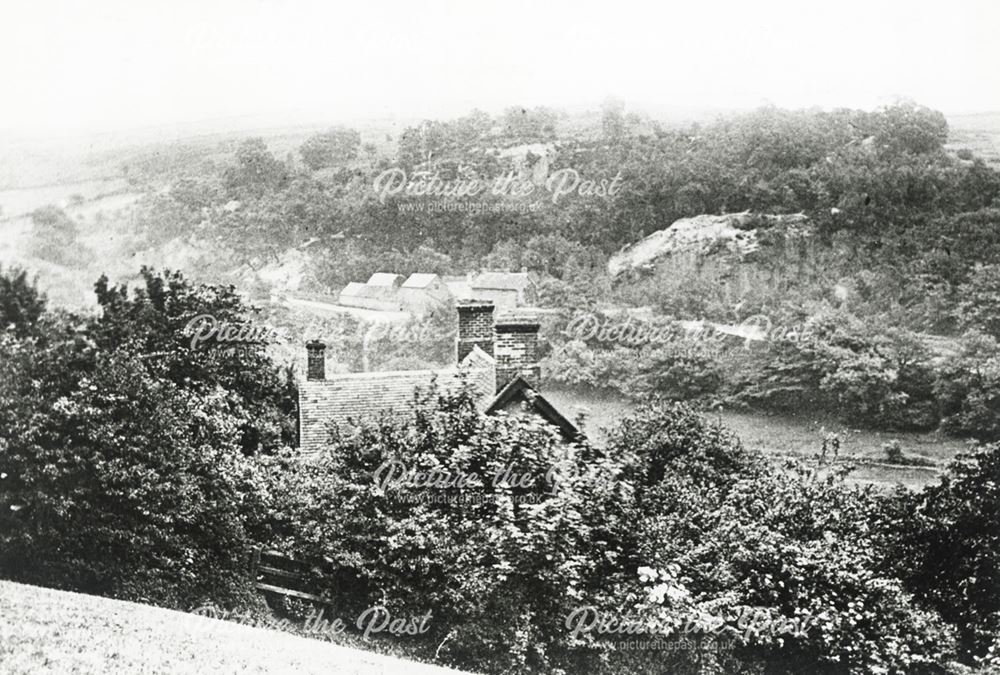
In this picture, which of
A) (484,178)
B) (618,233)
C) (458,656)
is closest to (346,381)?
(458,656)

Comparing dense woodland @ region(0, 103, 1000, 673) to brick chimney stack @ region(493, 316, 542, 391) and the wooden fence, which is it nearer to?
the wooden fence

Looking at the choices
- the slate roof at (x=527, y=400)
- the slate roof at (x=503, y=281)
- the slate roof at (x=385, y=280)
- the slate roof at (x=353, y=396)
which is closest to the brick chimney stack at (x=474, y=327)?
the slate roof at (x=353, y=396)

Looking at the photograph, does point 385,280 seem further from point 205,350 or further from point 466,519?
point 466,519

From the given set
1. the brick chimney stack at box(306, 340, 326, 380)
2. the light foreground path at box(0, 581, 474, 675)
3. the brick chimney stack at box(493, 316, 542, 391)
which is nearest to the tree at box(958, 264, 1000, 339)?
the brick chimney stack at box(493, 316, 542, 391)

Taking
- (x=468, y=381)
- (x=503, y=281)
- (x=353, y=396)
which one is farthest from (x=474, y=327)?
(x=503, y=281)

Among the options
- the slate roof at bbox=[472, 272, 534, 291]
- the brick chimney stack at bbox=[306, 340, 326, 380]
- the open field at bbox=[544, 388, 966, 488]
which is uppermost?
the brick chimney stack at bbox=[306, 340, 326, 380]

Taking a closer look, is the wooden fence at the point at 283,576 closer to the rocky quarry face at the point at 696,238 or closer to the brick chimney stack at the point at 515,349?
the brick chimney stack at the point at 515,349
